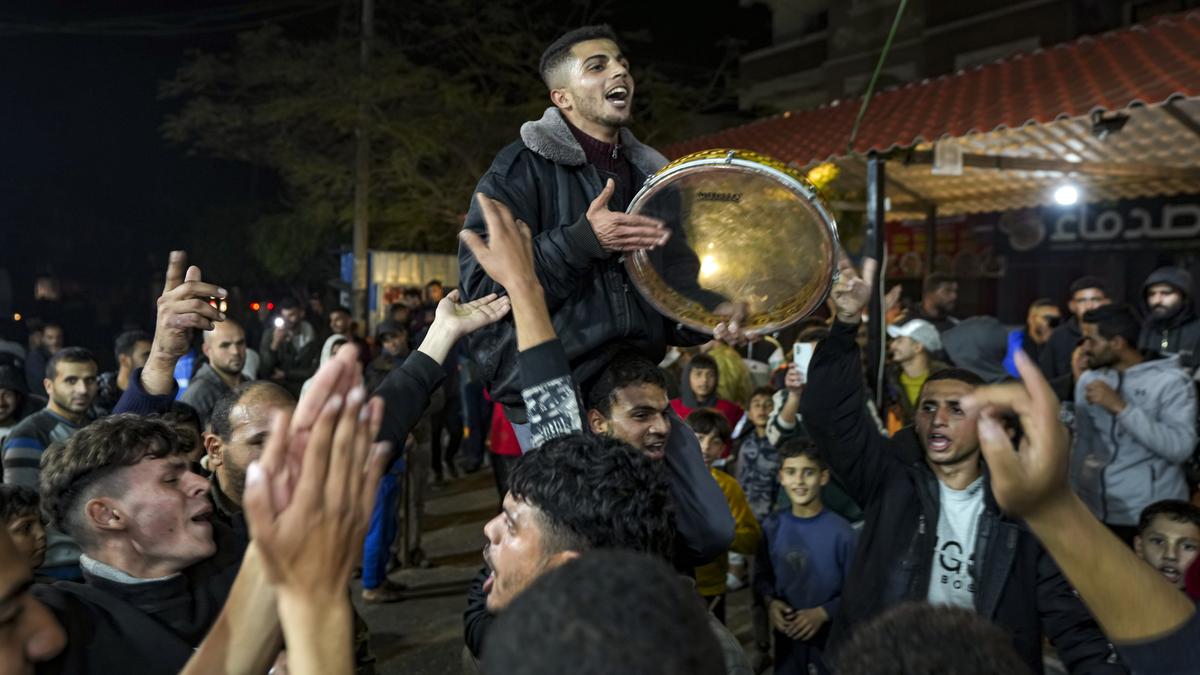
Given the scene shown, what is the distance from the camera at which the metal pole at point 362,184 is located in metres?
15.6

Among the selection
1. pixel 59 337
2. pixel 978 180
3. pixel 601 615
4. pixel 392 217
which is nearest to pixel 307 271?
pixel 392 217

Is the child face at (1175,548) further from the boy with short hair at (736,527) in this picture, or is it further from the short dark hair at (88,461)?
the short dark hair at (88,461)

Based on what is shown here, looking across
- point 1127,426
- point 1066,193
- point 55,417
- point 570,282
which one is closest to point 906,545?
point 570,282

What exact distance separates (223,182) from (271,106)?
79.0 feet

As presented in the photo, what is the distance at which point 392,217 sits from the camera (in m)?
17.9

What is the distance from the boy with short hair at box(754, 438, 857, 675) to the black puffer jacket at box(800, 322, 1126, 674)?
118cm

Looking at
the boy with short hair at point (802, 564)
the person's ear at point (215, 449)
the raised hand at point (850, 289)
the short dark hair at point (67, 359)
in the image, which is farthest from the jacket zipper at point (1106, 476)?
the short dark hair at point (67, 359)

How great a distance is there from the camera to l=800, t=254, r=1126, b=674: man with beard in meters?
2.87

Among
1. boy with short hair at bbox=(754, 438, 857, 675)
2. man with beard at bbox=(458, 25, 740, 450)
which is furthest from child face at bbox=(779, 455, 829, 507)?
man with beard at bbox=(458, 25, 740, 450)

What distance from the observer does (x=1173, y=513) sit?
4.03 metres

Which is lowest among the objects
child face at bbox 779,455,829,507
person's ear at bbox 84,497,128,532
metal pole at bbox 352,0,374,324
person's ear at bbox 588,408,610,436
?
child face at bbox 779,455,829,507

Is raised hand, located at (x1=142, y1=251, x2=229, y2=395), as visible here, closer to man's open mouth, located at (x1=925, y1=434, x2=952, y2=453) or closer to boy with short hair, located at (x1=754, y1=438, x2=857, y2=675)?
man's open mouth, located at (x1=925, y1=434, x2=952, y2=453)

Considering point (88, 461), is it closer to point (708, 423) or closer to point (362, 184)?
point (708, 423)

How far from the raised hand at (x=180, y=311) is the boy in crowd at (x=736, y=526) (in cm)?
264
